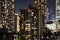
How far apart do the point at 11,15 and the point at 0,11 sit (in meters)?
0.09

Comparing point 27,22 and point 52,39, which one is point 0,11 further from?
point 52,39

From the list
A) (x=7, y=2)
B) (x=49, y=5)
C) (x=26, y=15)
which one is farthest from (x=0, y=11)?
(x=49, y=5)

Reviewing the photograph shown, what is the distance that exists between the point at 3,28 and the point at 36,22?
0.88 feet

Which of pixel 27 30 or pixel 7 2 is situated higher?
pixel 7 2

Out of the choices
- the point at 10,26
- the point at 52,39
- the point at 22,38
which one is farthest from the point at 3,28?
the point at 52,39

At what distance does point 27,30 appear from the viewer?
1.85 meters

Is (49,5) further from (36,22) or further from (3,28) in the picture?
(3,28)

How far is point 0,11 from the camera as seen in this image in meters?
1.93

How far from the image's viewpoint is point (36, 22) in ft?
6.06

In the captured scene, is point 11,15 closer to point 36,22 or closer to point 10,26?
point 10,26

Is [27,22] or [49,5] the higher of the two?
[49,5]

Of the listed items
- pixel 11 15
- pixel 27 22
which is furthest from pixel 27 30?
pixel 11 15

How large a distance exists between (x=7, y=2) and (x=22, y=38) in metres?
0.30

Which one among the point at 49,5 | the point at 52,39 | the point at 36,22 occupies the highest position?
the point at 49,5
